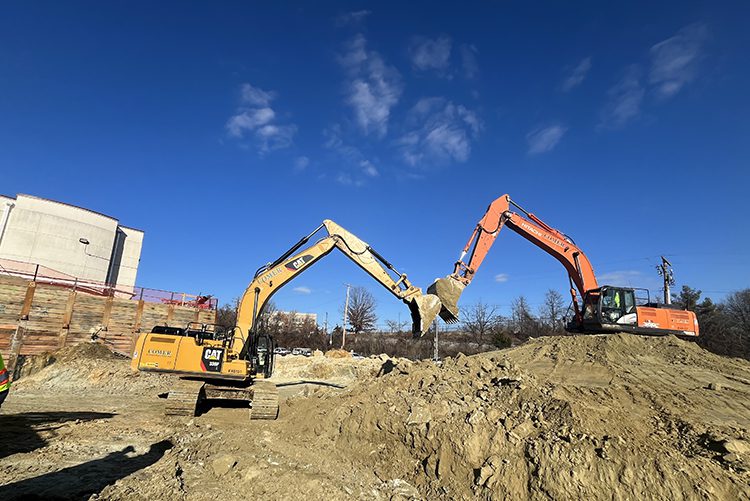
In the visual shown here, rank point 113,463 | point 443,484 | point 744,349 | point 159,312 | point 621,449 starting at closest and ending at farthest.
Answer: point 621,449 < point 443,484 < point 113,463 < point 159,312 < point 744,349

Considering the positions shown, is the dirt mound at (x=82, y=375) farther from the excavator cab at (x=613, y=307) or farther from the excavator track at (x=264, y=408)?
the excavator cab at (x=613, y=307)

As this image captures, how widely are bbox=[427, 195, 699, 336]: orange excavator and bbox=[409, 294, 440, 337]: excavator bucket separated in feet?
5.61

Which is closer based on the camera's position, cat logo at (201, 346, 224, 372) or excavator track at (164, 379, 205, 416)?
excavator track at (164, 379, 205, 416)

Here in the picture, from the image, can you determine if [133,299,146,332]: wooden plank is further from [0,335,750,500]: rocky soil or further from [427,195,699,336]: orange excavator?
[427,195,699,336]: orange excavator

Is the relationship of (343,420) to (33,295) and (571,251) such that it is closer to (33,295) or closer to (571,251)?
(571,251)

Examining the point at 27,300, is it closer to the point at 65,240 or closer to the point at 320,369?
the point at 320,369

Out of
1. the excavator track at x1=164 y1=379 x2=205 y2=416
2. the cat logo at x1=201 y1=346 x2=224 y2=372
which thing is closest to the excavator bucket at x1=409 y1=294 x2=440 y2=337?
the cat logo at x1=201 y1=346 x2=224 y2=372

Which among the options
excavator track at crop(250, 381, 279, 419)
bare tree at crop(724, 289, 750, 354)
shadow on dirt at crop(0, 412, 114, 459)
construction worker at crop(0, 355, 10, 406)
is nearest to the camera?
construction worker at crop(0, 355, 10, 406)

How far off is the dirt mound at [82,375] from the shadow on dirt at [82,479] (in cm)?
1159

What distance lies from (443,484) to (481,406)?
5.74ft

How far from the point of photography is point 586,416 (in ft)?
21.5

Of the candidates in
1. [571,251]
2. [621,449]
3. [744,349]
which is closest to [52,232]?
[571,251]

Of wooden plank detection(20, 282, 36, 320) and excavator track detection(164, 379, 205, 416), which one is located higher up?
wooden plank detection(20, 282, 36, 320)

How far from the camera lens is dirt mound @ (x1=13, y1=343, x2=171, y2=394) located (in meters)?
17.5
